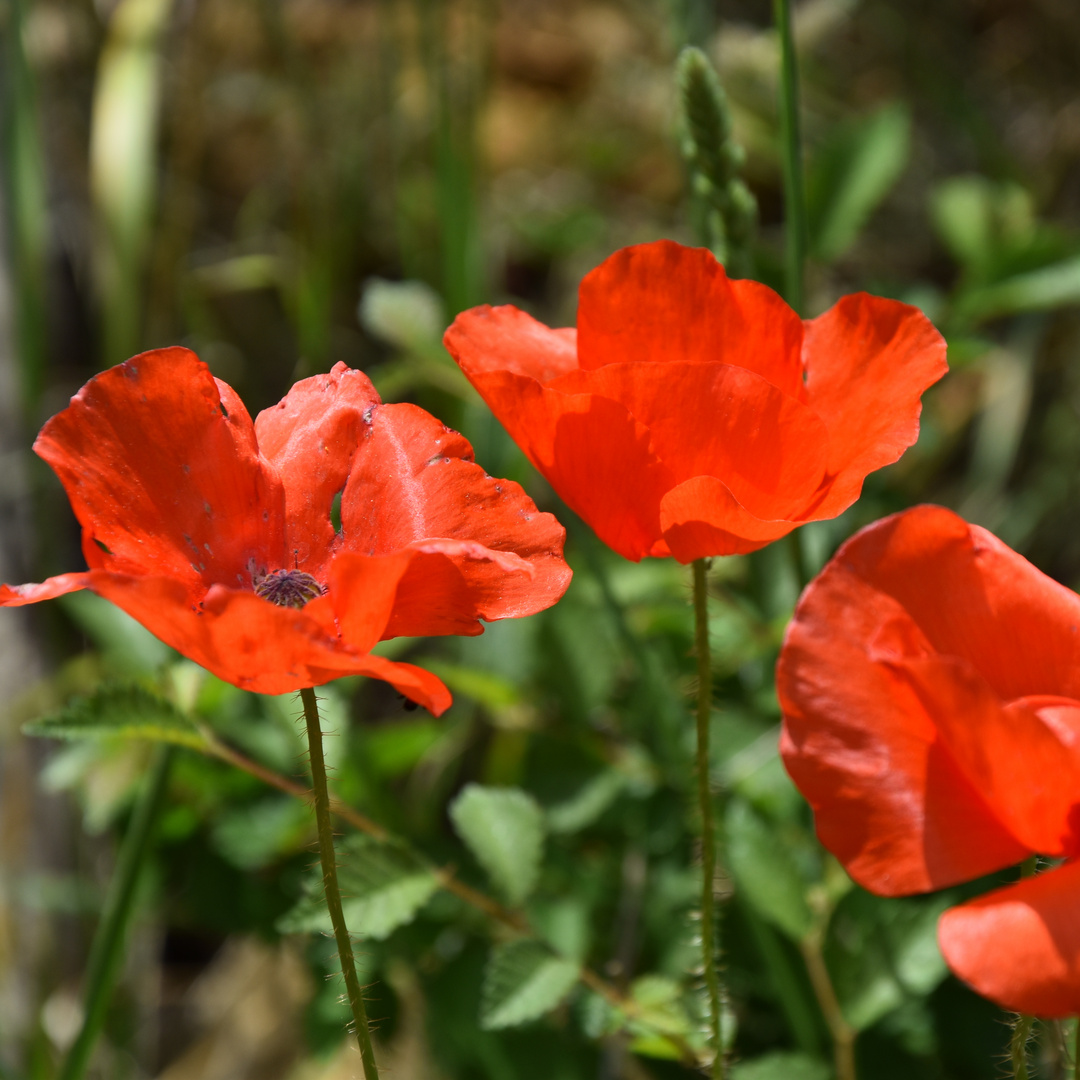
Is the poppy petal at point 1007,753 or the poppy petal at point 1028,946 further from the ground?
the poppy petal at point 1007,753

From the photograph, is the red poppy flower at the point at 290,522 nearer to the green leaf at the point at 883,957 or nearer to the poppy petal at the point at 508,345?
the poppy petal at the point at 508,345

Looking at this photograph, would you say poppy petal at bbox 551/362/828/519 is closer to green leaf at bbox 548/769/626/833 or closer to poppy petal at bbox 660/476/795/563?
poppy petal at bbox 660/476/795/563

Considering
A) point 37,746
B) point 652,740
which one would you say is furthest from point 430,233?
point 652,740

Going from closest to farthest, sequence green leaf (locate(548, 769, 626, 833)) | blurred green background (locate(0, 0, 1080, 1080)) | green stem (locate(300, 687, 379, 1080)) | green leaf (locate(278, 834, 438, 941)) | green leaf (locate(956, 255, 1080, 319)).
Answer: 1. green stem (locate(300, 687, 379, 1080))
2. green leaf (locate(278, 834, 438, 941))
3. blurred green background (locate(0, 0, 1080, 1080))
4. green leaf (locate(548, 769, 626, 833))
5. green leaf (locate(956, 255, 1080, 319))

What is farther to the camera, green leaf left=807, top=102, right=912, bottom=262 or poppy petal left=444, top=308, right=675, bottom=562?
green leaf left=807, top=102, right=912, bottom=262

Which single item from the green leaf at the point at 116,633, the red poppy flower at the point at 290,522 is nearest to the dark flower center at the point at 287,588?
the red poppy flower at the point at 290,522

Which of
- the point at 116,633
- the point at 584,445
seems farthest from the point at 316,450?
the point at 116,633

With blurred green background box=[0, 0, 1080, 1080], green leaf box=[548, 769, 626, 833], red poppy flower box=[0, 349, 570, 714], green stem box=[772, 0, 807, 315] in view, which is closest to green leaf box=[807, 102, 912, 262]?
Result: blurred green background box=[0, 0, 1080, 1080]

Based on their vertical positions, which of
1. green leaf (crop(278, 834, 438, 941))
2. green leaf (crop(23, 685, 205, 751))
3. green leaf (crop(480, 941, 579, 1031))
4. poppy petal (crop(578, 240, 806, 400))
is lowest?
green leaf (crop(480, 941, 579, 1031))
